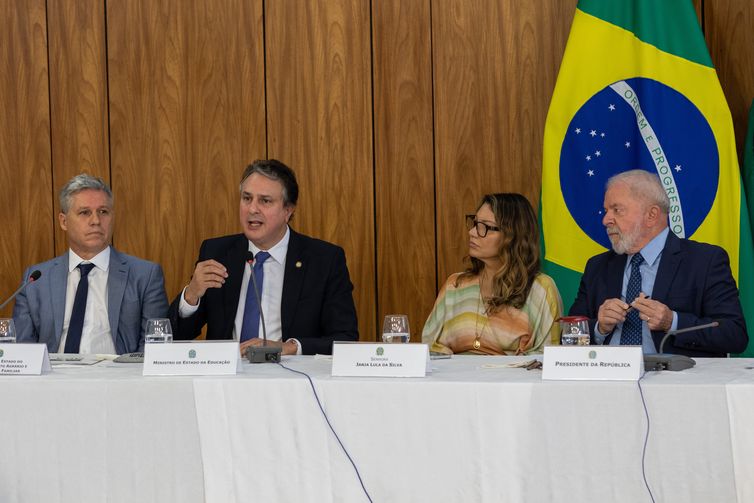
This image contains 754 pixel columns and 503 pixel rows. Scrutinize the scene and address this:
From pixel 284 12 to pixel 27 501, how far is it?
10.0ft

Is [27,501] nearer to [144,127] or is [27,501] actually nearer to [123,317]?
[123,317]

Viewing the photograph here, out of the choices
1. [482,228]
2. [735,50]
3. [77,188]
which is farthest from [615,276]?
[77,188]

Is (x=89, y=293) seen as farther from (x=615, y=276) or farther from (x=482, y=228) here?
(x=615, y=276)

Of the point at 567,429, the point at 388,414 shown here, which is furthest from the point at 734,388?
the point at 388,414

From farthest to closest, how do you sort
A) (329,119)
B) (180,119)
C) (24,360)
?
(180,119)
(329,119)
(24,360)

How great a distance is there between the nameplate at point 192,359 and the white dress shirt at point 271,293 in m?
1.06

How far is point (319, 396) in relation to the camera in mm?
2592

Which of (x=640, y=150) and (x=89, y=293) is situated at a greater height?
(x=640, y=150)

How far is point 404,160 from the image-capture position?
16.2 feet

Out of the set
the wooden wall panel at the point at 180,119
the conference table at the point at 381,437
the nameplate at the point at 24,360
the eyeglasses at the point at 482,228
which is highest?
the wooden wall panel at the point at 180,119

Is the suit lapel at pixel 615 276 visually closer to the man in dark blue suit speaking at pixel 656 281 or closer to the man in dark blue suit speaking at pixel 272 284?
the man in dark blue suit speaking at pixel 656 281

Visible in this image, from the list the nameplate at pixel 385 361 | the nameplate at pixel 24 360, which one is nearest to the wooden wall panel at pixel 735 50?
the nameplate at pixel 385 361

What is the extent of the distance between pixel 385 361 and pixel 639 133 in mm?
2217

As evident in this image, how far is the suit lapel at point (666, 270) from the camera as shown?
3479mm
